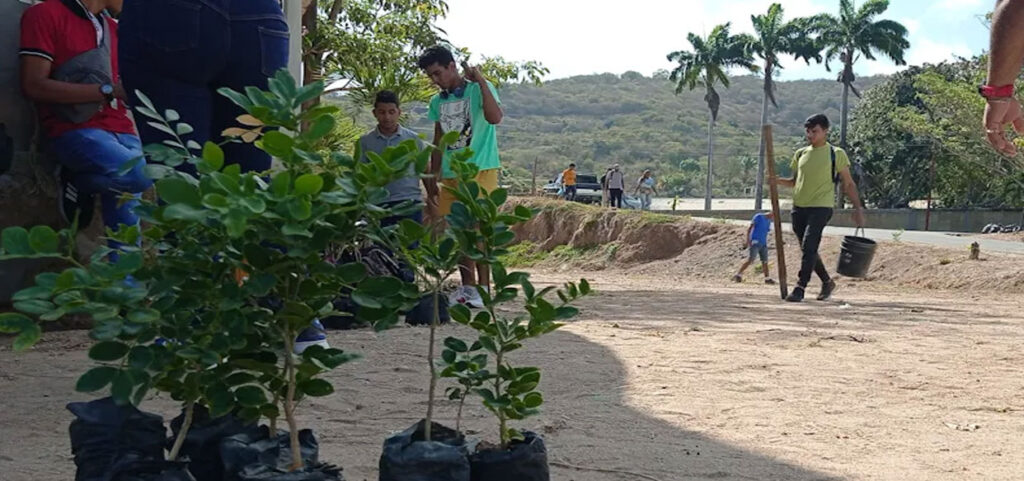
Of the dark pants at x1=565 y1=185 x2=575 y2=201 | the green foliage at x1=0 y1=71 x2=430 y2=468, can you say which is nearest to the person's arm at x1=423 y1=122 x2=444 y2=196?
the green foliage at x1=0 y1=71 x2=430 y2=468

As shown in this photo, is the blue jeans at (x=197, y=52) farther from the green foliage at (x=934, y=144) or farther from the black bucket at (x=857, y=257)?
the green foliage at (x=934, y=144)

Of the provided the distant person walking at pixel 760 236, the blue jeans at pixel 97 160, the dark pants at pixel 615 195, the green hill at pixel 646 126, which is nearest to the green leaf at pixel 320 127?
the blue jeans at pixel 97 160

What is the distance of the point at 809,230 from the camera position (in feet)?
30.3

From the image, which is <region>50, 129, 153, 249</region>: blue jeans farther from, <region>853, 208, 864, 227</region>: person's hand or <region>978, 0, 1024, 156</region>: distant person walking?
<region>853, 208, 864, 227</region>: person's hand

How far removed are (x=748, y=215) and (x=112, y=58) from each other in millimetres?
37198

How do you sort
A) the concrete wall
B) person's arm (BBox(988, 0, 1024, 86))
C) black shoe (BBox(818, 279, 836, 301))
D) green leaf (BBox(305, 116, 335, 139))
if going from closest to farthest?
green leaf (BBox(305, 116, 335, 139)) < person's arm (BBox(988, 0, 1024, 86)) < black shoe (BBox(818, 279, 836, 301)) < the concrete wall

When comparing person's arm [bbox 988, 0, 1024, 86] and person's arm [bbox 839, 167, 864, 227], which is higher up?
person's arm [bbox 988, 0, 1024, 86]

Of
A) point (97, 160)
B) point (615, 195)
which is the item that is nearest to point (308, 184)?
point (97, 160)

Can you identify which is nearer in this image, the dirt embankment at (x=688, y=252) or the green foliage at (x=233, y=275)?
the green foliage at (x=233, y=275)

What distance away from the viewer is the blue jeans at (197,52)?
11.0ft

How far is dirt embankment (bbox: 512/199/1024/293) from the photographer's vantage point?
1401 centimetres

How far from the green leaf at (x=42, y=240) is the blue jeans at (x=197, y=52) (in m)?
1.68

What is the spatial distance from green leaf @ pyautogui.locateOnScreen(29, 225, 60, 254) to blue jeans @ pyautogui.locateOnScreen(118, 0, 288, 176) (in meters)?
1.68

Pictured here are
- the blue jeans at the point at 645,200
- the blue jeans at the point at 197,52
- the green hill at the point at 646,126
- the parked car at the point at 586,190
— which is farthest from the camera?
the green hill at the point at 646,126
